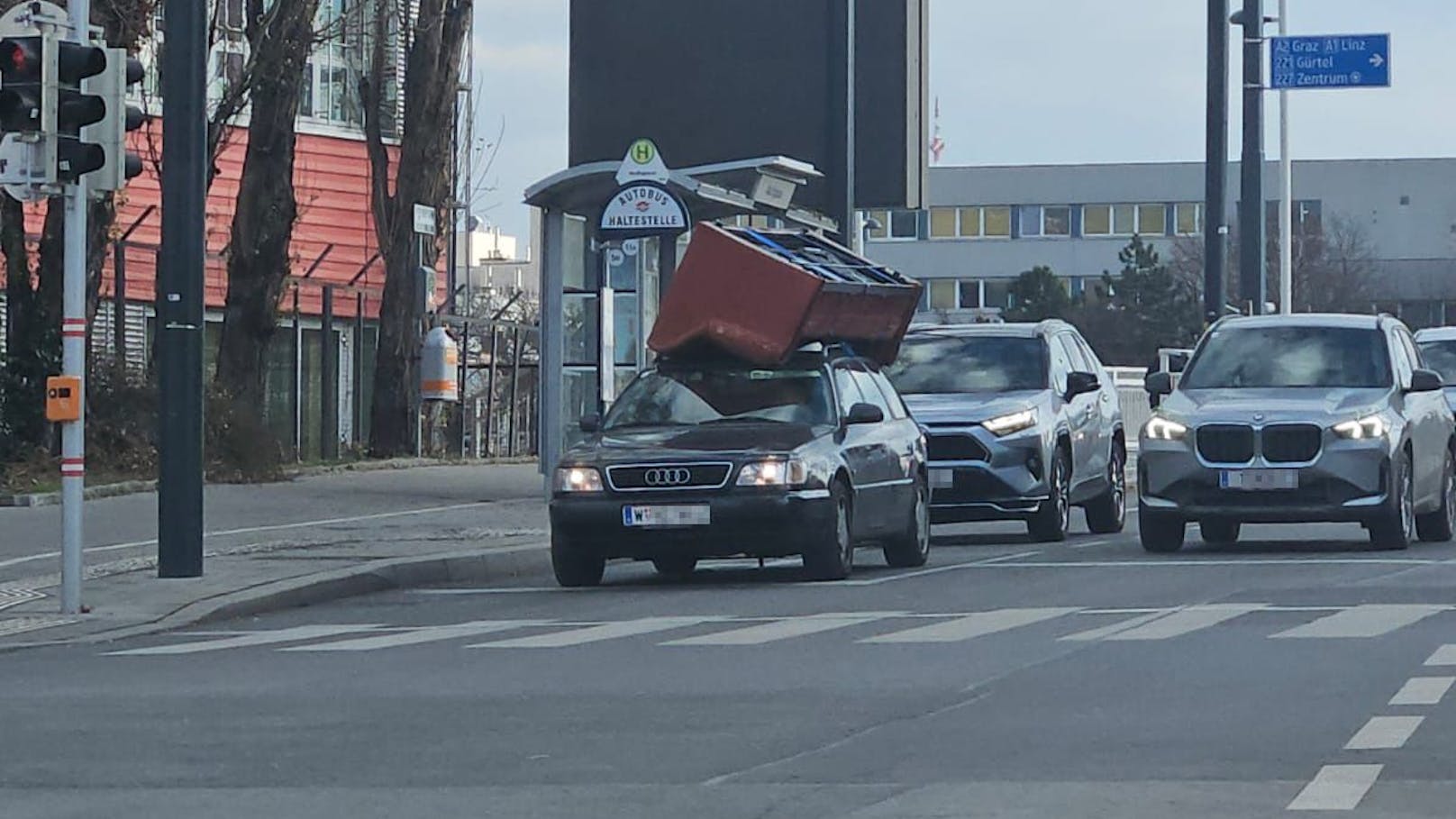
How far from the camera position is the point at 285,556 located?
66.6 feet

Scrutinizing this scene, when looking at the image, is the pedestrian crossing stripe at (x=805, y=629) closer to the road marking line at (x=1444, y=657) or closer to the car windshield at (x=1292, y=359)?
the road marking line at (x=1444, y=657)

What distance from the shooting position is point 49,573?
61.6 feet

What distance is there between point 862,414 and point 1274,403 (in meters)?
3.79

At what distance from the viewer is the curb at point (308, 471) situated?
24.9 metres

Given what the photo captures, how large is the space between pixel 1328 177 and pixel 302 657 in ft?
324

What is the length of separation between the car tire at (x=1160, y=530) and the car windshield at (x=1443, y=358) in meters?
8.98

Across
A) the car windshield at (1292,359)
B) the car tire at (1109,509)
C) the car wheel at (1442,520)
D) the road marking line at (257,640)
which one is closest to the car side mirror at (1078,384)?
the car tire at (1109,509)

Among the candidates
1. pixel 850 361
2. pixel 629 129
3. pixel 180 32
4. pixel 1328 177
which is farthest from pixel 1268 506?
pixel 1328 177

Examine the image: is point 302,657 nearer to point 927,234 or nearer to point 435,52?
point 435,52

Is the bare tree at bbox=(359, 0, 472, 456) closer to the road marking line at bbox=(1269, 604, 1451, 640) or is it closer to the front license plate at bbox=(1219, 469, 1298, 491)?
the front license plate at bbox=(1219, 469, 1298, 491)

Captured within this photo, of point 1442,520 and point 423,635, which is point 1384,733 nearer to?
point 423,635

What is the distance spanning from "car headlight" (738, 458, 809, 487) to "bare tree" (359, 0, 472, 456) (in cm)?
1701

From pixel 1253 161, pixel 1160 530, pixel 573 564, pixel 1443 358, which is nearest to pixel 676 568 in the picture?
pixel 573 564

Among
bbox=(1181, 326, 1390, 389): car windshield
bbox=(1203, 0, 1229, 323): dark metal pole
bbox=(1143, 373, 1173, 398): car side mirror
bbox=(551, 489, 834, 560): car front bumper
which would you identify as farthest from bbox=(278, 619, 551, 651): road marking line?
bbox=(1203, 0, 1229, 323): dark metal pole
